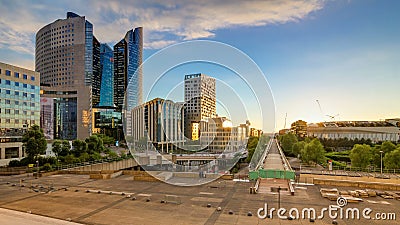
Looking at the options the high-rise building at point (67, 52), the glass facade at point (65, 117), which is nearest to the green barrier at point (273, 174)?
the glass facade at point (65, 117)

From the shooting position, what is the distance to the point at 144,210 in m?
12.0

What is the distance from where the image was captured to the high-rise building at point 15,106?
127ft

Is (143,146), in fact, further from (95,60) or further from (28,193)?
(95,60)

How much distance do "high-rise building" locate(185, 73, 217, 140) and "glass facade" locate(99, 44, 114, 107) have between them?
4091 inches

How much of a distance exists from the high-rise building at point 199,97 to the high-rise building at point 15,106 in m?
34.0

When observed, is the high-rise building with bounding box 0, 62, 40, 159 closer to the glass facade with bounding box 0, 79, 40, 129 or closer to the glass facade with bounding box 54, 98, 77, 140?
→ the glass facade with bounding box 0, 79, 40, 129

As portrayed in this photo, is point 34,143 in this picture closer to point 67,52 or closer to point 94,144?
point 94,144

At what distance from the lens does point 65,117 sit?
7619 cm

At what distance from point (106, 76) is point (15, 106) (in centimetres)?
7462

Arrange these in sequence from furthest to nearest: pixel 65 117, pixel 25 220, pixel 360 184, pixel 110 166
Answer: pixel 65 117 → pixel 110 166 → pixel 360 184 → pixel 25 220

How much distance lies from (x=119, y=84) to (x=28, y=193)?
11025 centimetres

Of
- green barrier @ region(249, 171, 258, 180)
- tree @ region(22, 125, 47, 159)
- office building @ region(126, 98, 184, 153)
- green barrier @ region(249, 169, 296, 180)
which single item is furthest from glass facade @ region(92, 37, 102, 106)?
green barrier @ region(249, 169, 296, 180)

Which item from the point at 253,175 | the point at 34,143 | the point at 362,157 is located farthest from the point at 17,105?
the point at 362,157

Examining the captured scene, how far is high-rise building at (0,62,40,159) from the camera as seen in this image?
127ft
